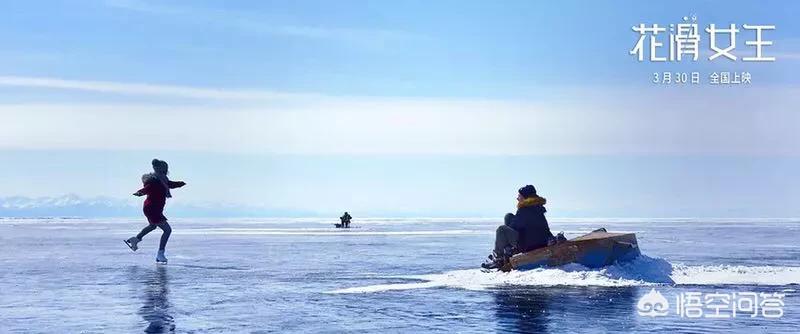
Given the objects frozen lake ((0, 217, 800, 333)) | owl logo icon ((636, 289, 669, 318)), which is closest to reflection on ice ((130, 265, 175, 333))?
frozen lake ((0, 217, 800, 333))

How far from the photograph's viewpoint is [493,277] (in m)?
14.4

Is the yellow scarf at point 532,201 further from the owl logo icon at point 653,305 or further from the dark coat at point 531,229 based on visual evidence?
the owl logo icon at point 653,305

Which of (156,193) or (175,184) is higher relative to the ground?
(175,184)

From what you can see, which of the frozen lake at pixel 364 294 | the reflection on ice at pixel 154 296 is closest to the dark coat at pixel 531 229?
the frozen lake at pixel 364 294

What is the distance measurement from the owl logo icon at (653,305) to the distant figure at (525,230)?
3.15 m

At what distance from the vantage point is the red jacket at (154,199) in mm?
18828

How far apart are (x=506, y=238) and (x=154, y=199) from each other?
7.71 meters

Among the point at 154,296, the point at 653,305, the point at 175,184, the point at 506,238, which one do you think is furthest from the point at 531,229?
the point at 175,184

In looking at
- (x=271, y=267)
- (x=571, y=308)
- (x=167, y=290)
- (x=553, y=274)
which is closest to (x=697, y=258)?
(x=553, y=274)

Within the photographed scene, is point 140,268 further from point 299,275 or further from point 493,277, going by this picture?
point 493,277

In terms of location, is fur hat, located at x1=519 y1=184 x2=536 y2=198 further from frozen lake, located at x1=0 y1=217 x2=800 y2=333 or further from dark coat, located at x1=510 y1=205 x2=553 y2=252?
frozen lake, located at x1=0 y1=217 x2=800 y2=333

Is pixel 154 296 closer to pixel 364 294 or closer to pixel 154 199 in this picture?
pixel 364 294

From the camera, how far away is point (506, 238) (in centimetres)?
1502

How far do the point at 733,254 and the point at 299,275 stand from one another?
427 inches
